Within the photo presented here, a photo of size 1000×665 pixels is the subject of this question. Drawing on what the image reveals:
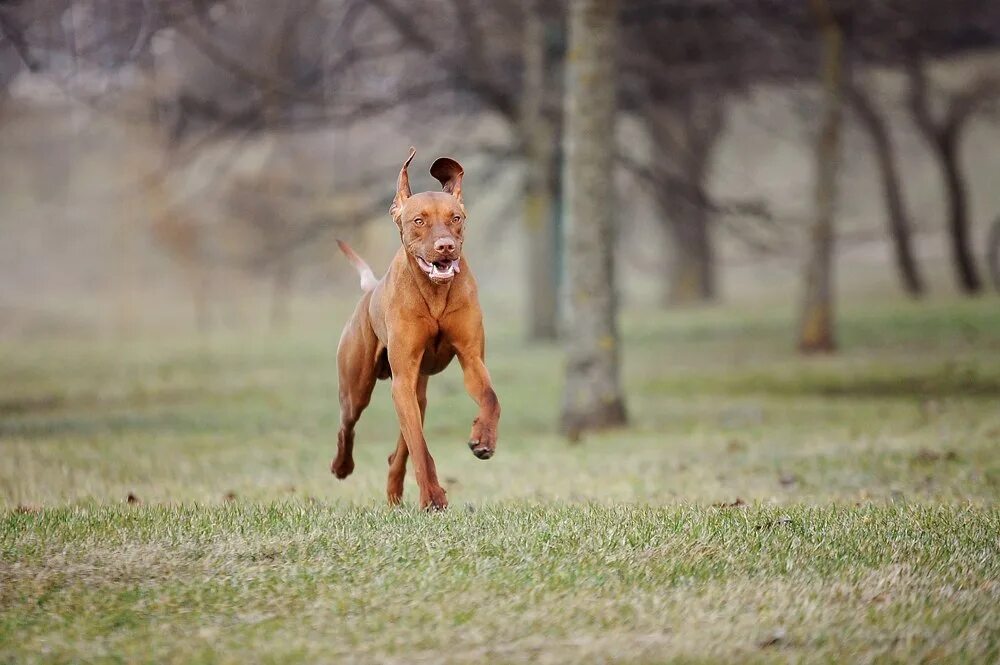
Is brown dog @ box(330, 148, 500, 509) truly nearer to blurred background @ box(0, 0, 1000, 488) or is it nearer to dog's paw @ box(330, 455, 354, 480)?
dog's paw @ box(330, 455, 354, 480)

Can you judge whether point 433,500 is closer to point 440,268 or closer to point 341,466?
point 341,466

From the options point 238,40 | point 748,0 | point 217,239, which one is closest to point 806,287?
point 748,0

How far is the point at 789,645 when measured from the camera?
4492 millimetres

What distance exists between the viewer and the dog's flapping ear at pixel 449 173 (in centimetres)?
658

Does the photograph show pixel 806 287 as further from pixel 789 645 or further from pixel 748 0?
pixel 789 645

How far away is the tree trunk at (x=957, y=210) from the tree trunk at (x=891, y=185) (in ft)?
3.21

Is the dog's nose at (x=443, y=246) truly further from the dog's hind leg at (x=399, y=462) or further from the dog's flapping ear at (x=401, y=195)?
the dog's hind leg at (x=399, y=462)

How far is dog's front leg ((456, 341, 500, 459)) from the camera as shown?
6.26 m

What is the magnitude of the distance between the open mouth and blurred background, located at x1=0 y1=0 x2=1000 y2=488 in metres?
6.37

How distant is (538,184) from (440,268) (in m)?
16.7

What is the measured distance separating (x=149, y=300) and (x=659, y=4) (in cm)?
3316

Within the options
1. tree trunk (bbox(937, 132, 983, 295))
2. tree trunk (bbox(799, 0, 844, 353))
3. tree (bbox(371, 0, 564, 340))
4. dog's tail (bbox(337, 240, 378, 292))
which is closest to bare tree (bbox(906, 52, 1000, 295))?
tree trunk (bbox(937, 132, 983, 295))

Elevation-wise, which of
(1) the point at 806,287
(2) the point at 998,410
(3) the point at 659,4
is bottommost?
(2) the point at 998,410

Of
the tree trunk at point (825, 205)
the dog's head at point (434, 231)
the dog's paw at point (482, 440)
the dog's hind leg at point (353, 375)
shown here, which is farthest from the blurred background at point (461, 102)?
the dog's paw at point (482, 440)
